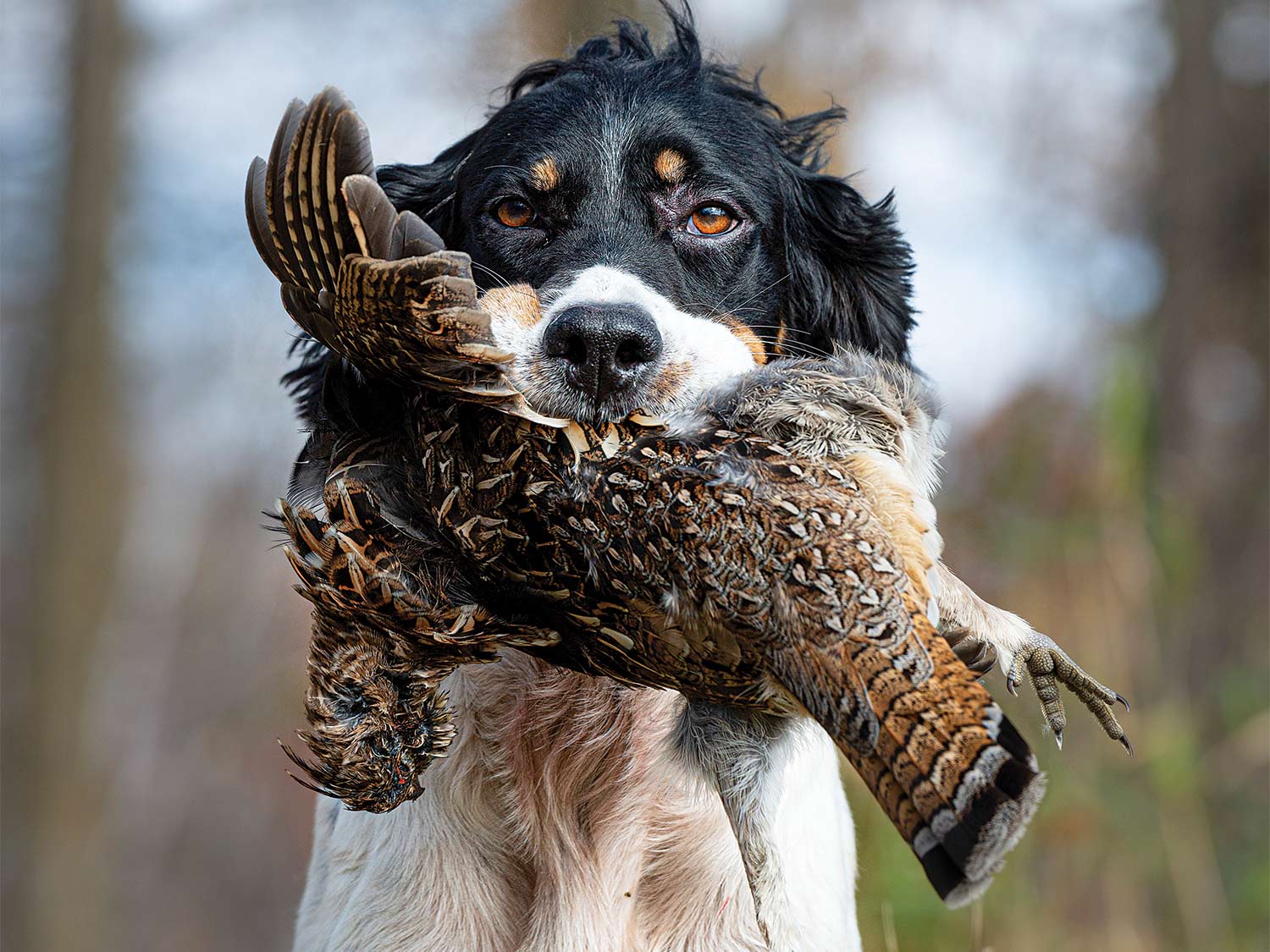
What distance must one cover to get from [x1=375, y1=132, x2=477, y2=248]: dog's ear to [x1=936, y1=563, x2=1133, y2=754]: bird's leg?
5.71 ft

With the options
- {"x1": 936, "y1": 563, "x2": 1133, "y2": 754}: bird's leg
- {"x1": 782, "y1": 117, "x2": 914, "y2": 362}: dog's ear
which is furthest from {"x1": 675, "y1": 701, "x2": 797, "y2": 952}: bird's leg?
{"x1": 782, "y1": 117, "x2": 914, "y2": 362}: dog's ear

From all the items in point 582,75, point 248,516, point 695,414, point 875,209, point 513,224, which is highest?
point 248,516

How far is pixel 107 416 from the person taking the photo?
9.36 metres

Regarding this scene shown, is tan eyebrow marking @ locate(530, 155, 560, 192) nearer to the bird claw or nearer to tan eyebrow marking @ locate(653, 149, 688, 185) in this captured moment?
tan eyebrow marking @ locate(653, 149, 688, 185)

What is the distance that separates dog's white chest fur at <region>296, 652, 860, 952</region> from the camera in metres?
2.79

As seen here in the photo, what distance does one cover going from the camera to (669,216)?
310cm

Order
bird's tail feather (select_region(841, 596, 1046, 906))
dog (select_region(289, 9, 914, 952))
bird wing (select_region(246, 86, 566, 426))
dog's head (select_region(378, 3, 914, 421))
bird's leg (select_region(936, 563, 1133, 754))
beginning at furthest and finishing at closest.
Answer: dog's head (select_region(378, 3, 914, 421)) → dog (select_region(289, 9, 914, 952)) → bird's leg (select_region(936, 563, 1133, 754)) → bird wing (select_region(246, 86, 566, 426)) → bird's tail feather (select_region(841, 596, 1046, 906))

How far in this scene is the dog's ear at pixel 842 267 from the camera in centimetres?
335

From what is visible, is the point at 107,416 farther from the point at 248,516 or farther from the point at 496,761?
the point at 496,761

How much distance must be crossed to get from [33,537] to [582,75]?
7434 mm

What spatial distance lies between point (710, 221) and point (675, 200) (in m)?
0.10

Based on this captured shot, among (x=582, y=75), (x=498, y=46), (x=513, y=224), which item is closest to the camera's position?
(x=513, y=224)

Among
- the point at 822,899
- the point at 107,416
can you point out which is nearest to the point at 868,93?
the point at 107,416

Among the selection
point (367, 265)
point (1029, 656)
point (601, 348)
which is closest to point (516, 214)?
point (601, 348)
